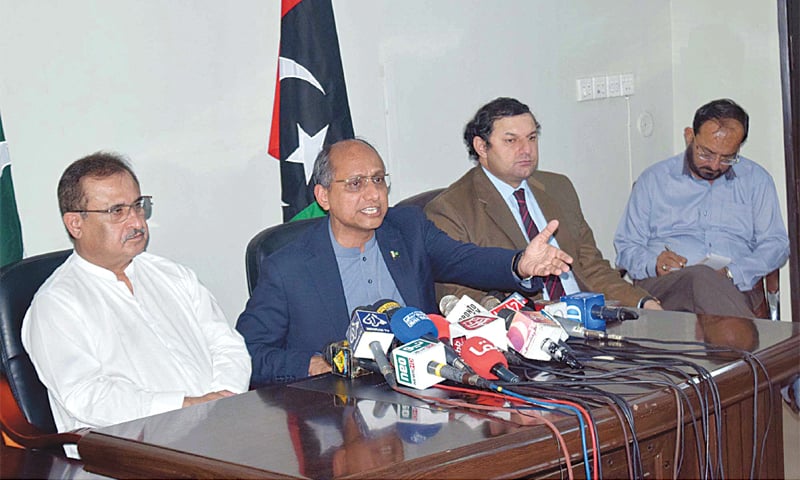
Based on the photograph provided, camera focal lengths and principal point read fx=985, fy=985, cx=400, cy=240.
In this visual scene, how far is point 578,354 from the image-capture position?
223 centimetres

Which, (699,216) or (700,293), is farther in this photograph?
(699,216)

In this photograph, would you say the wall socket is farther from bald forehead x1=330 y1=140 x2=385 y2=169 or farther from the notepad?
bald forehead x1=330 y1=140 x2=385 y2=169

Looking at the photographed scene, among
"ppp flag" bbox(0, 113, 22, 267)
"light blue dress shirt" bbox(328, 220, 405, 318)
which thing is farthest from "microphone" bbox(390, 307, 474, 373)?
"ppp flag" bbox(0, 113, 22, 267)

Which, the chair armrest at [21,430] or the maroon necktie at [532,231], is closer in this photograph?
the chair armrest at [21,430]

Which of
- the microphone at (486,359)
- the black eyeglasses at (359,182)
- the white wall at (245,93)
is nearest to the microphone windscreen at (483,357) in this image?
the microphone at (486,359)

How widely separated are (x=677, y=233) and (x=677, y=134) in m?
1.34

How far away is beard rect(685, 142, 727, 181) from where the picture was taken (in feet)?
14.3

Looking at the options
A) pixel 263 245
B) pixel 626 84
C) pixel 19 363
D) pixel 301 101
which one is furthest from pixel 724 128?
pixel 19 363

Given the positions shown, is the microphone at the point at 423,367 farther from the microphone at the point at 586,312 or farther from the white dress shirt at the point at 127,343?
the white dress shirt at the point at 127,343

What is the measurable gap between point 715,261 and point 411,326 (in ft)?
7.69

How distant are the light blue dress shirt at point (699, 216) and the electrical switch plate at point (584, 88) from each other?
0.71 metres

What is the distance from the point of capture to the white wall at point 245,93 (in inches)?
124

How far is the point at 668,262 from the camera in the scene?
4133mm

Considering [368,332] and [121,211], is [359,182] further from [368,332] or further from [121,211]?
[368,332]
